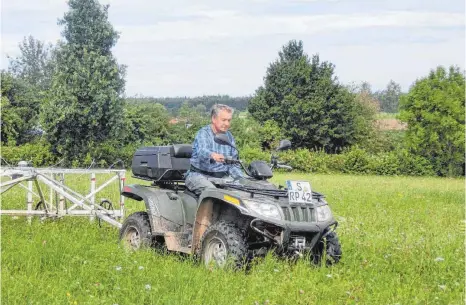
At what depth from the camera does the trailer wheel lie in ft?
25.5

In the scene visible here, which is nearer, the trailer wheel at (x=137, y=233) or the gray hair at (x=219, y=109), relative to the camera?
the gray hair at (x=219, y=109)

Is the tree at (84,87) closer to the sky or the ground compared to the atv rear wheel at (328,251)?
closer to the sky

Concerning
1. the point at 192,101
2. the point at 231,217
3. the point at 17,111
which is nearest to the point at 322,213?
the point at 231,217

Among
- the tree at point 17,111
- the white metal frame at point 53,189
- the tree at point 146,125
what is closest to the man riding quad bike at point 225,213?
the white metal frame at point 53,189

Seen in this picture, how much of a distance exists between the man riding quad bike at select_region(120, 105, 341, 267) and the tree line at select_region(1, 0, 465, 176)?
83.6 ft

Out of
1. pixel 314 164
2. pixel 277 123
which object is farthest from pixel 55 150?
pixel 277 123

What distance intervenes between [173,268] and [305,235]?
1389 mm

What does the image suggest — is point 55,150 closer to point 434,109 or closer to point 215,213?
point 434,109

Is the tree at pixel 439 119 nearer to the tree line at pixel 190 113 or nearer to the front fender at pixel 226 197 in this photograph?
the tree line at pixel 190 113

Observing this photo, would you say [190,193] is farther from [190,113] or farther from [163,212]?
[190,113]

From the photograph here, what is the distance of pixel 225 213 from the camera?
278 inches

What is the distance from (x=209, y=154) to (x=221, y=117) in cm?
49

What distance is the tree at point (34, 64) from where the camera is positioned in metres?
76.5

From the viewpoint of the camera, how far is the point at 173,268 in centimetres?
655
